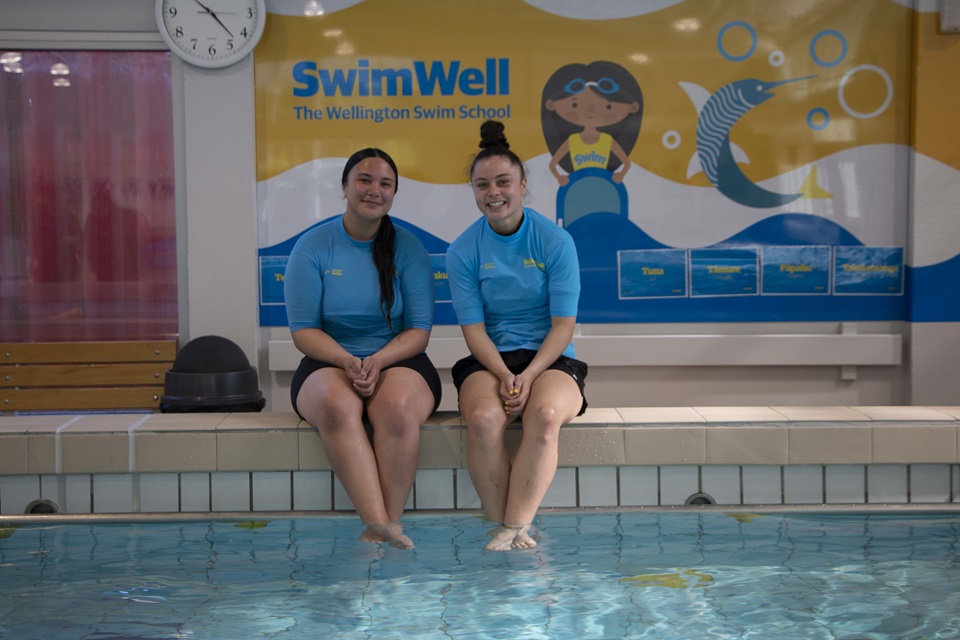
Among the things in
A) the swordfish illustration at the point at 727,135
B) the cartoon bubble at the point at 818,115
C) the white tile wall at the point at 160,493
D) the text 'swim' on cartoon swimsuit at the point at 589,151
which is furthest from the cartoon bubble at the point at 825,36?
the white tile wall at the point at 160,493

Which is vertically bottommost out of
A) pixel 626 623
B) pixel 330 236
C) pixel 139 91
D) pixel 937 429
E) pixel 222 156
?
pixel 626 623

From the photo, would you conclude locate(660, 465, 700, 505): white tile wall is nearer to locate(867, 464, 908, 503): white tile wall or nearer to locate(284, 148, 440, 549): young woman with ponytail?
locate(867, 464, 908, 503): white tile wall

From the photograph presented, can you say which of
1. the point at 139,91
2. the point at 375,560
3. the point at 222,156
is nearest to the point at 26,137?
the point at 139,91

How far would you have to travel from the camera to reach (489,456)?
2.71 m

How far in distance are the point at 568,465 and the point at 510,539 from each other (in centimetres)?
37

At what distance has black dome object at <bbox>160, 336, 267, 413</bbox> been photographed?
4.21 meters

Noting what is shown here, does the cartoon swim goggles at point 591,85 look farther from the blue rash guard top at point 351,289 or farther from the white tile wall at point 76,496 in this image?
the white tile wall at point 76,496

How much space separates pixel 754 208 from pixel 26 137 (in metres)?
3.90

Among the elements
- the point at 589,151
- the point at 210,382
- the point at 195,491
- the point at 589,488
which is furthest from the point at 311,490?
the point at 589,151

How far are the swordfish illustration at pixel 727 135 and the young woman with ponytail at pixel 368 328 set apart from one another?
2.38m

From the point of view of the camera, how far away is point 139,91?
4.95m

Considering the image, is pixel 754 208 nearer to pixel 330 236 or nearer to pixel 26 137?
pixel 330 236

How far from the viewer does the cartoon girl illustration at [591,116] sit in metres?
4.87

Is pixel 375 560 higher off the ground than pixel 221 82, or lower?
lower
